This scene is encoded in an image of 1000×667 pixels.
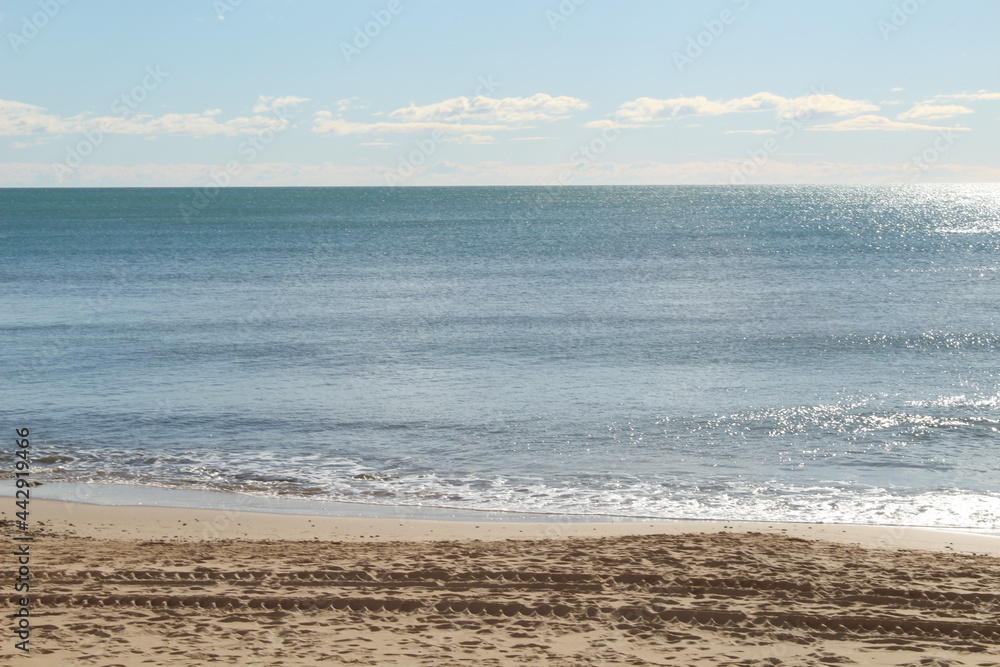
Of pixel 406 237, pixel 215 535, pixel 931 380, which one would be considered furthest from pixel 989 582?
pixel 406 237

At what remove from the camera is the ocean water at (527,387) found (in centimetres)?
1434

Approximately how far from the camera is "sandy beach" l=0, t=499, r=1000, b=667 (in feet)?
25.2

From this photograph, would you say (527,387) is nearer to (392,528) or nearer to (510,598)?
(392,528)

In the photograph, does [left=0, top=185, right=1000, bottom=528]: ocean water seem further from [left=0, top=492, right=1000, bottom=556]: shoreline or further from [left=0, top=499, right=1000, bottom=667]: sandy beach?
[left=0, top=499, right=1000, bottom=667]: sandy beach

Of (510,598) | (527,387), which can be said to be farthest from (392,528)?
(527,387)

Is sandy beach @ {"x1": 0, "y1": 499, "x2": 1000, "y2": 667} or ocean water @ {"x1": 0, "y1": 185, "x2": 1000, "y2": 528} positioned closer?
sandy beach @ {"x1": 0, "y1": 499, "x2": 1000, "y2": 667}

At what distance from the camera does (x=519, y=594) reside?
8.89m

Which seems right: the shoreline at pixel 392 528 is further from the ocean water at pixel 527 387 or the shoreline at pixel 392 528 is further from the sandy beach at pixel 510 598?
the ocean water at pixel 527 387

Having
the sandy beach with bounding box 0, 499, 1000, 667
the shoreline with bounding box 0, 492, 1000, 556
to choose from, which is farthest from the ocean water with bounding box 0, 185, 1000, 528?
the sandy beach with bounding box 0, 499, 1000, 667

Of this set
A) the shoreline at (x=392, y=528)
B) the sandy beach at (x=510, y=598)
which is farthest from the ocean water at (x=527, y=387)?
the sandy beach at (x=510, y=598)

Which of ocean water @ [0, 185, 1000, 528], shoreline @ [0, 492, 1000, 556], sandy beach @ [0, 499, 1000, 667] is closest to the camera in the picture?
sandy beach @ [0, 499, 1000, 667]

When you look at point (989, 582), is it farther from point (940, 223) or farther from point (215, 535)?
point (940, 223)

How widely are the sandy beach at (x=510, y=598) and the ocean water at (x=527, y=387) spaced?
2529mm

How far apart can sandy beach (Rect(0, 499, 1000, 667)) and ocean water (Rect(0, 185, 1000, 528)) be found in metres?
2.53
